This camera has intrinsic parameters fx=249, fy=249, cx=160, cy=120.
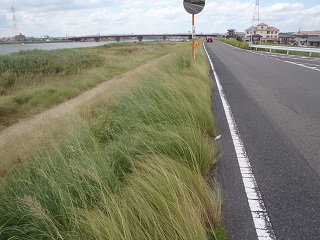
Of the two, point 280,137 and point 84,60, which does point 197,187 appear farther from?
point 84,60

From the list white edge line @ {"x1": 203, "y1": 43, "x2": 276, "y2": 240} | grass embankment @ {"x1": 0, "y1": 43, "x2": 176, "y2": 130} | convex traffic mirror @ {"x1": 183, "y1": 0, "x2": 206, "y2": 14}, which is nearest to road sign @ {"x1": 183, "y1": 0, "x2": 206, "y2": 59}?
convex traffic mirror @ {"x1": 183, "y1": 0, "x2": 206, "y2": 14}

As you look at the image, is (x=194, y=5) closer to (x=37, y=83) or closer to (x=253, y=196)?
(x=253, y=196)

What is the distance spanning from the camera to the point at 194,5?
1015 centimetres

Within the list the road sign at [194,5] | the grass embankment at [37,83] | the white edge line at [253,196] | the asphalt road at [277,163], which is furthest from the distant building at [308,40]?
the white edge line at [253,196]

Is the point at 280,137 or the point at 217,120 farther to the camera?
the point at 217,120

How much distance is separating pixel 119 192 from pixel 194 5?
378 inches

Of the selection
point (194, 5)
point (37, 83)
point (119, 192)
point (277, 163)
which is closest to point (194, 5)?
point (194, 5)

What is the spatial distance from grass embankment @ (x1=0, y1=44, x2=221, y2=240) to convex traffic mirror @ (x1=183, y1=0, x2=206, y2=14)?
774 cm

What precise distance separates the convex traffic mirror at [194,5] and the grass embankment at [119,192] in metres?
7.74

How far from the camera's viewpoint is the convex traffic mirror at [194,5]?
1010 cm

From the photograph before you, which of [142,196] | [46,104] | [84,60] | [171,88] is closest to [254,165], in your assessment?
[142,196]

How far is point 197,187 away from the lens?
268 centimetres

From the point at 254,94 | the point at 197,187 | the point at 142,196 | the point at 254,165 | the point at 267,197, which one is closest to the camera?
the point at 142,196

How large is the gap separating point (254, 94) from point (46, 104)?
315 inches
